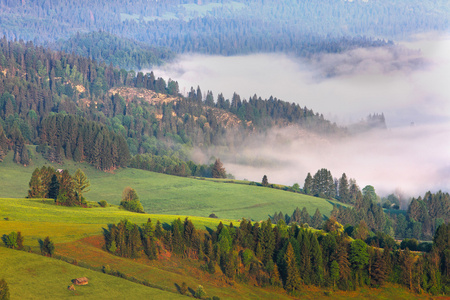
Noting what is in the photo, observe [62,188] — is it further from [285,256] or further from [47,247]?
[285,256]

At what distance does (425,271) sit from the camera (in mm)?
153375

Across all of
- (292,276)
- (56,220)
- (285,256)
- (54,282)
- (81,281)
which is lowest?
(54,282)

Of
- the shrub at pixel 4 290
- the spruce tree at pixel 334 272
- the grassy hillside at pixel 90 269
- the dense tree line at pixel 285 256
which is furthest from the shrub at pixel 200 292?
the shrub at pixel 4 290

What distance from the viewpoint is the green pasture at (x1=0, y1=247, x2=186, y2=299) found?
116169 millimetres

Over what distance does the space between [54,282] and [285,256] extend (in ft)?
169

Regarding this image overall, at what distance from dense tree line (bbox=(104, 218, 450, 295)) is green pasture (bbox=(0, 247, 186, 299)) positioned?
17.6m

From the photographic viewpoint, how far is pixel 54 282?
121 meters

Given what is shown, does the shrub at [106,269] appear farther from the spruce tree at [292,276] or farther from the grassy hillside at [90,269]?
the spruce tree at [292,276]

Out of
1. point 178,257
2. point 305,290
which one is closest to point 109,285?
point 178,257

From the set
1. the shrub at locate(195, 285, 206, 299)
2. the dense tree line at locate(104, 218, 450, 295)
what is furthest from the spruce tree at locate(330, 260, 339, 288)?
the shrub at locate(195, 285, 206, 299)

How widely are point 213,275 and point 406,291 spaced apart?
4143 centimetres

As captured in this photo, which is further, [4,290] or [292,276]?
[292,276]

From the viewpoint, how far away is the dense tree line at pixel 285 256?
147 metres

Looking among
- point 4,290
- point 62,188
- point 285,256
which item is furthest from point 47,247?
point 62,188
